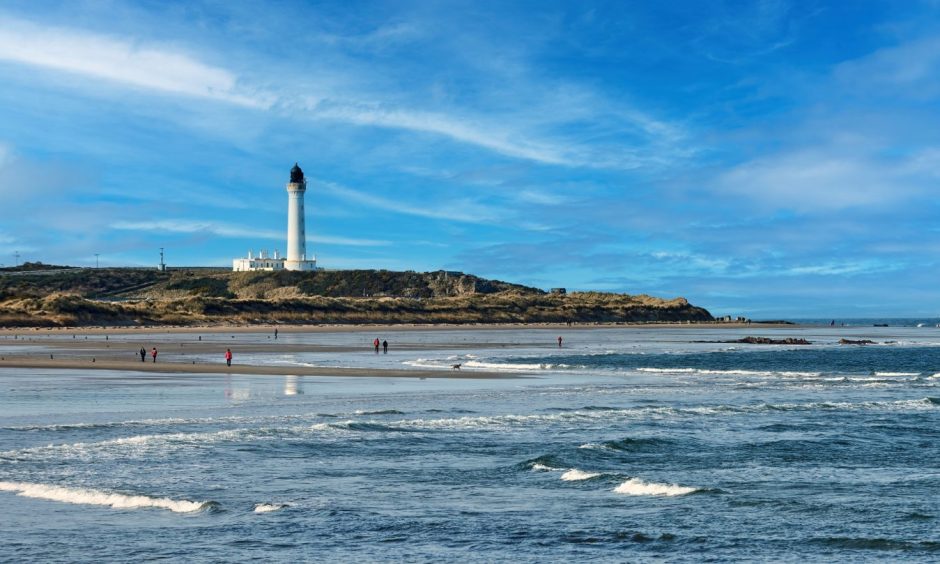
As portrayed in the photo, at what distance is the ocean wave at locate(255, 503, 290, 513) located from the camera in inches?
567

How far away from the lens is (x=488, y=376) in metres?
41.3

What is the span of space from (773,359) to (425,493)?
1857 inches

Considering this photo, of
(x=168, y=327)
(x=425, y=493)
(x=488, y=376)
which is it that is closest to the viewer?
(x=425, y=493)

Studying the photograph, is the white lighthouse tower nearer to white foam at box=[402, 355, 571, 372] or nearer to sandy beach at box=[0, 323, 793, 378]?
sandy beach at box=[0, 323, 793, 378]

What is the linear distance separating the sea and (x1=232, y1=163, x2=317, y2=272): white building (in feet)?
359

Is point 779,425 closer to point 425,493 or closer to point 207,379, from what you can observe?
point 425,493

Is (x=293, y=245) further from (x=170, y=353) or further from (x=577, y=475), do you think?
(x=577, y=475)

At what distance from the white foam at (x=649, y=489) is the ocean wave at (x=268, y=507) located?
18.4ft

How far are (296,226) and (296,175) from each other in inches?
346

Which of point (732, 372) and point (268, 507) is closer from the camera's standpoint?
point (268, 507)

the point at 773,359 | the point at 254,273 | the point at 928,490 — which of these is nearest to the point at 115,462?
the point at 928,490

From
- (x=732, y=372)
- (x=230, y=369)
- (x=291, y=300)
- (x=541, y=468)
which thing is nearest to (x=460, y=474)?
(x=541, y=468)

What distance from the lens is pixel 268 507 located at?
47.8 ft

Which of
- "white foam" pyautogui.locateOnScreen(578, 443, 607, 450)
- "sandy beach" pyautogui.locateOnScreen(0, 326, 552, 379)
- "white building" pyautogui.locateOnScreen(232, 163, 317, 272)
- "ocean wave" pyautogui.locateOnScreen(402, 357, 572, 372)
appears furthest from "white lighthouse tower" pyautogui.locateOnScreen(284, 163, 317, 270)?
"white foam" pyautogui.locateOnScreen(578, 443, 607, 450)
